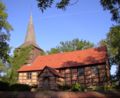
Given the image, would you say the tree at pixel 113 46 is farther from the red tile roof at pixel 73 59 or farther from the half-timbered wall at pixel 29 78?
the half-timbered wall at pixel 29 78

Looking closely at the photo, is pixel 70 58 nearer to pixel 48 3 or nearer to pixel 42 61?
pixel 42 61

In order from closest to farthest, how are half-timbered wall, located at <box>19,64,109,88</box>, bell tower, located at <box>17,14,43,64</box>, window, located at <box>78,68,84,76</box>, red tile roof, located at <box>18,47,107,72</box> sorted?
half-timbered wall, located at <box>19,64,109,88</box> < window, located at <box>78,68,84,76</box> < red tile roof, located at <box>18,47,107,72</box> < bell tower, located at <box>17,14,43,64</box>

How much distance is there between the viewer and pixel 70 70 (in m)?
37.2

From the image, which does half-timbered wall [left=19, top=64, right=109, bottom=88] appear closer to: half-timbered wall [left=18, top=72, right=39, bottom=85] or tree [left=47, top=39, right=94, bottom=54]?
half-timbered wall [left=18, top=72, right=39, bottom=85]

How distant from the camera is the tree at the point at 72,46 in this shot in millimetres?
69113

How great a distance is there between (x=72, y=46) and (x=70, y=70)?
112 ft

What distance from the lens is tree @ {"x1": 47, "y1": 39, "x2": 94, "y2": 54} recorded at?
69.1 meters

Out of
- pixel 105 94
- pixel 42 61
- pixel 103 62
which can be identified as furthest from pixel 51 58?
pixel 105 94

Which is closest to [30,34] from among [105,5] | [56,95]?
[105,5]

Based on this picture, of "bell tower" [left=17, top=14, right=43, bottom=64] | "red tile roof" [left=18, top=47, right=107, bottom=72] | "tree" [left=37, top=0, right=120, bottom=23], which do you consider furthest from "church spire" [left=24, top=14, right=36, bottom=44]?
"tree" [left=37, top=0, right=120, bottom=23]

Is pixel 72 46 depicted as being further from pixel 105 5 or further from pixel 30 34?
pixel 105 5

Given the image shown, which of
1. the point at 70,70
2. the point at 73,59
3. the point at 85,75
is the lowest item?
the point at 85,75

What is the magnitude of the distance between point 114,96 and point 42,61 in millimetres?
38097

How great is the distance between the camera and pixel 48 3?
471 inches
